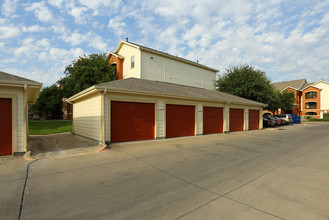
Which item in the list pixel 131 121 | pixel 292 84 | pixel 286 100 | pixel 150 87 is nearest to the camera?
pixel 131 121

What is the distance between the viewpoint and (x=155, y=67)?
2161 cm

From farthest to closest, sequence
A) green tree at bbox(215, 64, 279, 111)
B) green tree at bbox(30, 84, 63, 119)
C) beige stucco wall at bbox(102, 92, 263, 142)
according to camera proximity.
Answer: green tree at bbox(30, 84, 63, 119) < green tree at bbox(215, 64, 279, 111) < beige stucco wall at bbox(102, 92, 263, 142)

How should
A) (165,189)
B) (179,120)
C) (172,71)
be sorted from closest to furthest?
(165,189) → (179,120) → (172,71)

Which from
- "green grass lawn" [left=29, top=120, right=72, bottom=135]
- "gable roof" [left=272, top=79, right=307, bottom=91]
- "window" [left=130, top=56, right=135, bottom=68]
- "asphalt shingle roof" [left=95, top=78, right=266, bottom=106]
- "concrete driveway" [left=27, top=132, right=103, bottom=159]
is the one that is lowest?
"green grass lawn" [left=29, top=120, right=72, bottom=135]

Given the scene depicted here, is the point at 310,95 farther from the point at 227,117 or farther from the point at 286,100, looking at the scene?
the point at 227,117

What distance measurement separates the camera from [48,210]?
306 cm

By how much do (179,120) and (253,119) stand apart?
1288 cm

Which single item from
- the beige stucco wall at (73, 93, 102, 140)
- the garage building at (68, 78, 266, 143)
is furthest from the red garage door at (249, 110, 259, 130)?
the beige stucco wall at (73, 93, 102, 140)

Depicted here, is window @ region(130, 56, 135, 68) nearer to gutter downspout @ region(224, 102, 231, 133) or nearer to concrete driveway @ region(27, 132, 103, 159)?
gutter downspout @ region(224, 102, 231, 133)

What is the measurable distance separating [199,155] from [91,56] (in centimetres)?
2984

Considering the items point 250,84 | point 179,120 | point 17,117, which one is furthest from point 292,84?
point 17,117

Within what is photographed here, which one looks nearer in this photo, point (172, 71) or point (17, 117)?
point (17, 117)

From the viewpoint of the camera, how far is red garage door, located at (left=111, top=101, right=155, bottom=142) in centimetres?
975

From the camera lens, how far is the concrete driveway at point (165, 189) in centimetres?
300
